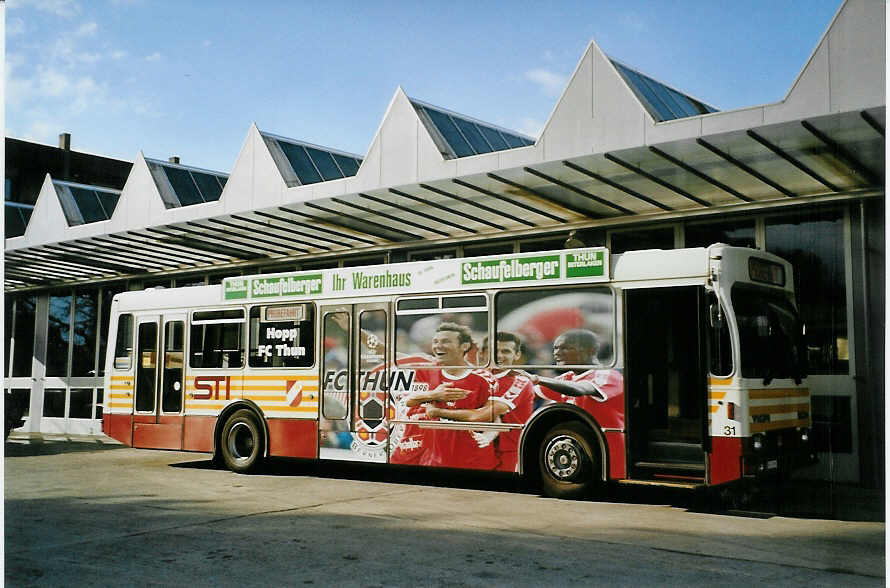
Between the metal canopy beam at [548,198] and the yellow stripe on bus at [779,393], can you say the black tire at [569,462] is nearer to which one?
the yellow stripe on bus at [779,393]

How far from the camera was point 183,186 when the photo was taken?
1672 centimetres

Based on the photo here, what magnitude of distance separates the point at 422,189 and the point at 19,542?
741cm

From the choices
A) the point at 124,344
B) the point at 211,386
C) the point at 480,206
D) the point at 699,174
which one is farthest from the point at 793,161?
the point at 124,344

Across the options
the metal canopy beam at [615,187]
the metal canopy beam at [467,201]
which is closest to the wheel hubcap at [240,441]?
the metal canopy beam at [467,201]

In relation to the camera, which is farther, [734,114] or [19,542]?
[734,114]

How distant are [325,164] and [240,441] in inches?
192

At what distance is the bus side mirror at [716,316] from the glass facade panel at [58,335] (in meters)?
18.4

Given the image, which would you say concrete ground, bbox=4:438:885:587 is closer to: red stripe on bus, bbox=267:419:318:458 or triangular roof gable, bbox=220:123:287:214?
red stripe on bus, bbox=267:419:318:458

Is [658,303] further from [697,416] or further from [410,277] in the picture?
[410,277]

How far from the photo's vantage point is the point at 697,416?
10.4m

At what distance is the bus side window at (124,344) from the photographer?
14547 millimetres

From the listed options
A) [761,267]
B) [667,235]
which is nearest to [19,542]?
[761,267]

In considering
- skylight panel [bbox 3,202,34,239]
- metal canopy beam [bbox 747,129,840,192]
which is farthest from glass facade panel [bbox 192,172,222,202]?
metal canopy beam [bbox 747,129,840,192]

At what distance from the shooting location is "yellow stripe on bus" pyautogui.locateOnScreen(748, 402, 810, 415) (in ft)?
30.6
